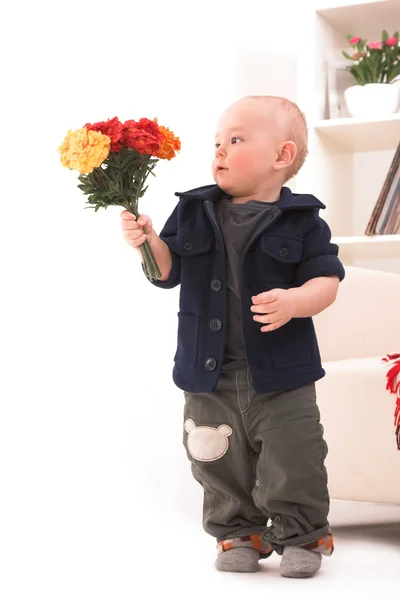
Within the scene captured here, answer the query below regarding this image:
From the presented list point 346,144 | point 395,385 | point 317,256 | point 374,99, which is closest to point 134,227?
point 317,256

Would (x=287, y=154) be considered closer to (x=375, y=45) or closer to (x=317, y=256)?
(x=317, y=256)

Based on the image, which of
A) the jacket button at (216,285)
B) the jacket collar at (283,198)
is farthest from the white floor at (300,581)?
the jacket collar at (283,198)

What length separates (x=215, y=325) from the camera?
4.53 ft

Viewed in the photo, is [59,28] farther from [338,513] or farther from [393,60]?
[338,513]

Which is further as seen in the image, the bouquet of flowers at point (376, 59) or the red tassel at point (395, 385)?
the bouquet of flowers at point (376, 59)

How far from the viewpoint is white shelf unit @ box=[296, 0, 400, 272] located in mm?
2391

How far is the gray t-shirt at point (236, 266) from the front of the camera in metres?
1.39

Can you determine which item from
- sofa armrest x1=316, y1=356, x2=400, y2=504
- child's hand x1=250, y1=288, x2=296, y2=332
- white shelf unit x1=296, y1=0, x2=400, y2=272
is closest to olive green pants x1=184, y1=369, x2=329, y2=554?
child's hand x1=250, y1=288, x2=296, y2=332

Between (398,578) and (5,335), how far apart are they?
1087mm

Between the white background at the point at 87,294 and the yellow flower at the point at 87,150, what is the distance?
835mm

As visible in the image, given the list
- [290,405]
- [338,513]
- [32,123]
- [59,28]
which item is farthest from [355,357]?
[59,28]

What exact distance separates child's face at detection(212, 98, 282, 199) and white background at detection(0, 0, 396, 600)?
2.42ft

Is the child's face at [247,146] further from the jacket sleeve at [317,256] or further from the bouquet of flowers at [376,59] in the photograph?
the bouquet of flowers at [376,59]

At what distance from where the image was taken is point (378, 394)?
5.24 feet
